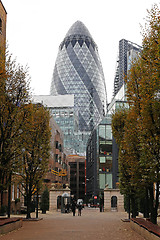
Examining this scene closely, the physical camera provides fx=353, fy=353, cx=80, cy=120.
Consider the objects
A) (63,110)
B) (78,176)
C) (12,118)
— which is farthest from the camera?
(78,176)

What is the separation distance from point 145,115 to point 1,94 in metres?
9.57

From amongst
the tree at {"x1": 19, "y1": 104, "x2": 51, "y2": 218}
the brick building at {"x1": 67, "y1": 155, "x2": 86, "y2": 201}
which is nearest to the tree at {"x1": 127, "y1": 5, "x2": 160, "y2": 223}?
the tree at {"x1": 19, "y1": 104, "x2": 51, "y2": 218}

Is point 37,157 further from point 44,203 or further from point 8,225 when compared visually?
point 44,203

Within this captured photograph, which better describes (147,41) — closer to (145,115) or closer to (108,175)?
(145,115)

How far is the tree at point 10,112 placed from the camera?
72.2ft

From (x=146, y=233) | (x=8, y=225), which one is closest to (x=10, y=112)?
(x=8, y=225)

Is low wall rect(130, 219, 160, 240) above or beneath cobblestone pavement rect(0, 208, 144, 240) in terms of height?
above

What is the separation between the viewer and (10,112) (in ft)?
75.4

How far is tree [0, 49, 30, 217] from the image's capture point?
22000 millimetres

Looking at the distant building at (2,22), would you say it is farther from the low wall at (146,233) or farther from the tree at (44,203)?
the low wall at (146,233)

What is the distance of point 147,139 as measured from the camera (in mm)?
18562

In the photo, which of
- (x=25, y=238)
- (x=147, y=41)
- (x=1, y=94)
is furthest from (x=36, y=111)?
(x=25, y=238)

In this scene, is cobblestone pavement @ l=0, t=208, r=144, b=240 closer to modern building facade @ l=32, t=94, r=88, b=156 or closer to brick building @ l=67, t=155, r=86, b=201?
modern building facade @ l=32, t=94, r=88, b=156

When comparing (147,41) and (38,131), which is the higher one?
(147,41)
